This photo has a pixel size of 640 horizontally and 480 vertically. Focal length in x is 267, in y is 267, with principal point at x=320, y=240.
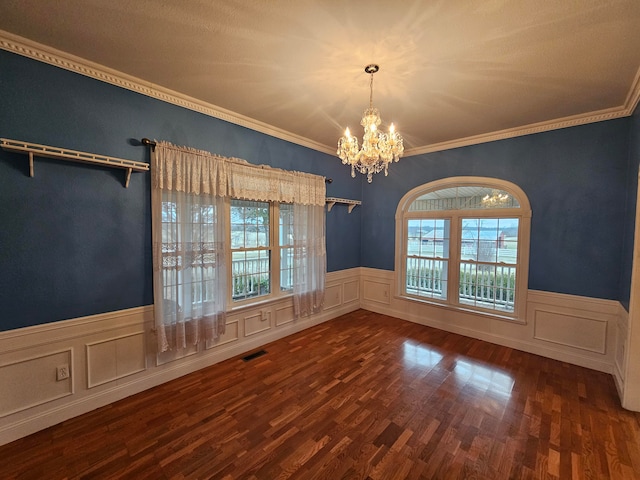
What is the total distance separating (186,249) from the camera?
107 inches

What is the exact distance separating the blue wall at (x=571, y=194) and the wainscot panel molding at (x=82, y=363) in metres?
4.02

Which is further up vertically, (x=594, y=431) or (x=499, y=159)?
(x=499, y=159)

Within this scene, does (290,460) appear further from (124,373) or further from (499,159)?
(499,159)

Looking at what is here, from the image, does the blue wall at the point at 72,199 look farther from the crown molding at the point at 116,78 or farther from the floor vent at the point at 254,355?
the floor vent at the point at 254,355

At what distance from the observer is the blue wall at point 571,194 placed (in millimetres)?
2930

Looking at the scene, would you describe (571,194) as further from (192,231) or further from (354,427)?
(192,231)

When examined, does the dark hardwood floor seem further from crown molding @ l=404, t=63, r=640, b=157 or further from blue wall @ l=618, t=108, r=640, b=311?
crown molding @ l=404, t=63, r=640, b=157

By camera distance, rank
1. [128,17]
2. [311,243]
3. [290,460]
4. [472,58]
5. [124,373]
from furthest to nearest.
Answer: [311,243]
[124,373]
[472,58]
[290,460]
[128,17]

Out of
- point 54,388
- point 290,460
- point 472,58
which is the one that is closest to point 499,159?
point 472,58

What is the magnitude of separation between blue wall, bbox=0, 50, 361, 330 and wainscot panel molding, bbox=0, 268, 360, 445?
0.13m

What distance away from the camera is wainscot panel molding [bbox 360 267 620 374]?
2.98 meters

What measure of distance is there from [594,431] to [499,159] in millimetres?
3047

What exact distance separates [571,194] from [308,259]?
3369mm

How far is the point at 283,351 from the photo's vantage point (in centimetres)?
339
